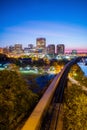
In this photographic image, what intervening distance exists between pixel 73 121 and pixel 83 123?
0.55m

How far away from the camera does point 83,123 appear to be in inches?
499

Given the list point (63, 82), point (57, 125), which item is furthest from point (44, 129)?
point (63, 82)

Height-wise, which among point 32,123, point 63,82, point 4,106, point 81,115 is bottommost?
point 63,82

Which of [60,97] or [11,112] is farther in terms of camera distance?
[60,97]

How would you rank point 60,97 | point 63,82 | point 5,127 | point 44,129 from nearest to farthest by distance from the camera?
point 5,127 < point 44,129 < point 60,97 < point 63,82

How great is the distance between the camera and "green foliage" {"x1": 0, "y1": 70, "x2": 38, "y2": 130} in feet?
36.4

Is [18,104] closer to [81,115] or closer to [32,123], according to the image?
[32,123]

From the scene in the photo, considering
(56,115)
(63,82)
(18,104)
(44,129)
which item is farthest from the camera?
(63,82)

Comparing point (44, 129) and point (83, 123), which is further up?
point (83, 123)

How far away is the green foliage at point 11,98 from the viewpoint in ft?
36.4

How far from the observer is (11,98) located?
1197 cm

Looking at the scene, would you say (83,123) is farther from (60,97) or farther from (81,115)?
(60,97)

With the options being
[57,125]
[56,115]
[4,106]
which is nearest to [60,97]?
[56,115]

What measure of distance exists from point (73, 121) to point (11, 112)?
3484 mm
